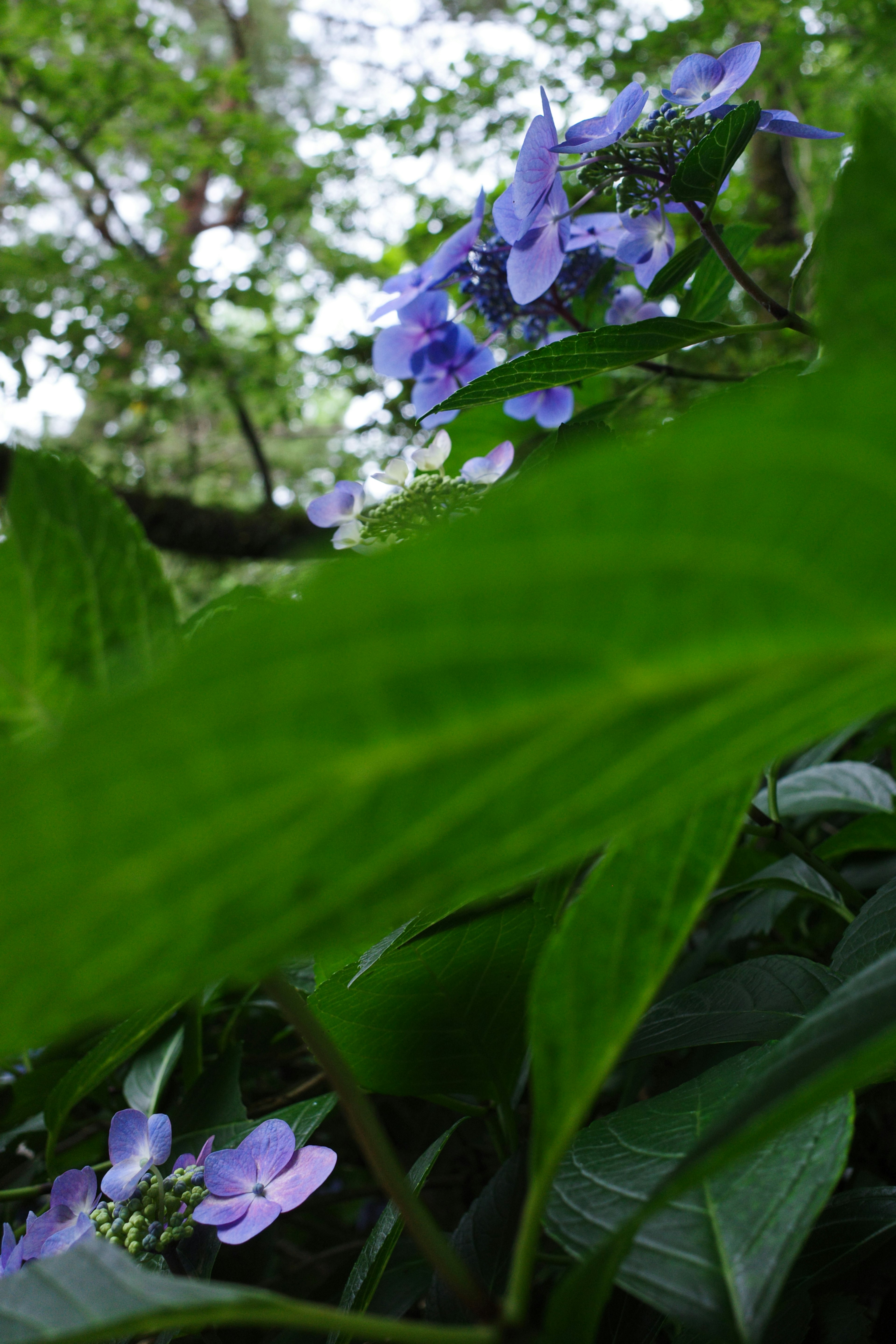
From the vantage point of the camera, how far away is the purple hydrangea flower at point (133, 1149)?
0.49 m

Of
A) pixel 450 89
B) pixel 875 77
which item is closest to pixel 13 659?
pixel 450 89

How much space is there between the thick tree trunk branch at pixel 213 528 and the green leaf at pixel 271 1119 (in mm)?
2820

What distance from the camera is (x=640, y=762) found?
167 mm

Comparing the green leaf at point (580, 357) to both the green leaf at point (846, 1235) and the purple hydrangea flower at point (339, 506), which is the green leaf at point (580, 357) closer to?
the purple hydrangea flower at point (339, 506)

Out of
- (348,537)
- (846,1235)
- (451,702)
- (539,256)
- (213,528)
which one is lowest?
(846,1235)

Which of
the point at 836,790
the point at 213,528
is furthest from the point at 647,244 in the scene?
the point at 213,528

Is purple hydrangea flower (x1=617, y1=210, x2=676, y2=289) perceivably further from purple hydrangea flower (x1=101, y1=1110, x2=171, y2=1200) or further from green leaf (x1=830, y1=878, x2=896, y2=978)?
purple hydrangea flower (x1=101, y1=1110, x2=171, y2=1200)

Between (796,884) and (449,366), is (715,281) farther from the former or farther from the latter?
(796,884)

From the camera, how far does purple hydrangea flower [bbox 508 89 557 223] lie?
61 cm

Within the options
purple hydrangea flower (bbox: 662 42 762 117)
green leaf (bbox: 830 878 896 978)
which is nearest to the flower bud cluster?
green leaf (bbox: 830 878 896 978)

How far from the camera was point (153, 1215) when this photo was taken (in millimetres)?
487

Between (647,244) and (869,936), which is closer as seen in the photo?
(869,936)

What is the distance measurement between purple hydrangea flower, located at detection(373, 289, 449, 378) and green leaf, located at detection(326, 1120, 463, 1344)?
708mm

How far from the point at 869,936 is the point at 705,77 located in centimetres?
61
